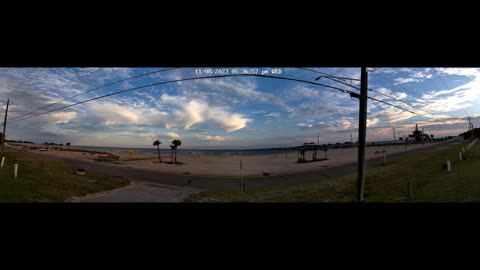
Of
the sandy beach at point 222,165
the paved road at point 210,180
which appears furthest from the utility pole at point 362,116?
the paved road at point 210,180

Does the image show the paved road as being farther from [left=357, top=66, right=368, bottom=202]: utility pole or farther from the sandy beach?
[left=357, top=66, right=368, bottom=202]: utility pole

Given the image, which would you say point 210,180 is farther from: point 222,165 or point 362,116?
point 222,165

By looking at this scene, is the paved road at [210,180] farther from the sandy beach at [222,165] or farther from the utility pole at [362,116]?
the utility pole at [362,116]

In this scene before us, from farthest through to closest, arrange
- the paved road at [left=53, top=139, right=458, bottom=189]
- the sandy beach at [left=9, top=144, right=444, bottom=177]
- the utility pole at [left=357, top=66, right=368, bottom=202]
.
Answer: the sandy beach at [left=9, top=144, right=444, bottom=177]
the paved road at [left=53, top=139, right=458, bottom=189]
the utility pole at [left=357, top=66, right=368, bottom=202]

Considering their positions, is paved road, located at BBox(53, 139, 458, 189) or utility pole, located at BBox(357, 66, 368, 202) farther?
paved road, located at BBox(53, 139, 458, 189)

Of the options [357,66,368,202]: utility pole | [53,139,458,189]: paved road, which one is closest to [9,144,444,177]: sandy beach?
[53,139,458,189]: paved road

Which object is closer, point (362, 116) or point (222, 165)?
point (362, 116)

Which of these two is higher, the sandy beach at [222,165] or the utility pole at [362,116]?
the utility pole at [362,116]

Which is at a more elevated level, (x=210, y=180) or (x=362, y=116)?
(x=362, y=116)

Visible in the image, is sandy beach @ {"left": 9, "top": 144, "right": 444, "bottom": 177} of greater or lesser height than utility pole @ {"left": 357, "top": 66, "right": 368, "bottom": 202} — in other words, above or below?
below

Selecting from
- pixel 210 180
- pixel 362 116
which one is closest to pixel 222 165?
pixel 210 180

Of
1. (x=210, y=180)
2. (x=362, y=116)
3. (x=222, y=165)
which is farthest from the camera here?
Answer: (x=222, y=165)
